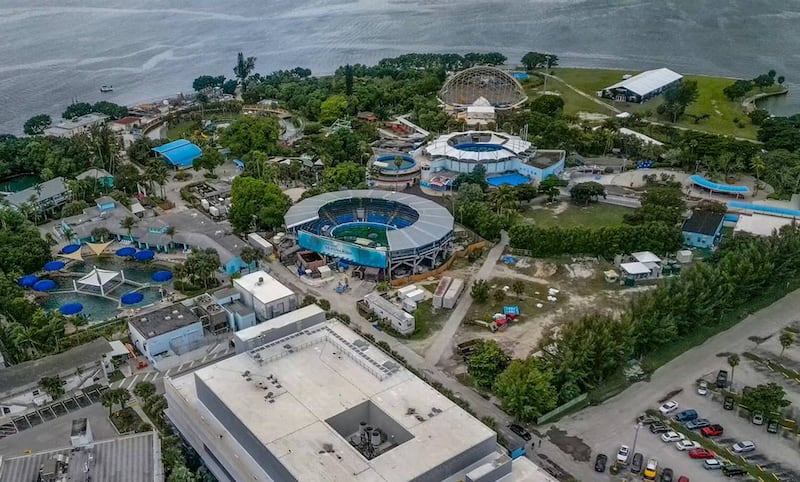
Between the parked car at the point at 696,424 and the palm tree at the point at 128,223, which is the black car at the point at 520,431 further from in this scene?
the palm tree at the point at 128,223

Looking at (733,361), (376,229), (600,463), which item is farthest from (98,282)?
Answer: (733,361)

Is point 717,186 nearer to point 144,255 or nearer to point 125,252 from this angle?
point 144,255

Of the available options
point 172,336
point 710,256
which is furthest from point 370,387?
point 710,256

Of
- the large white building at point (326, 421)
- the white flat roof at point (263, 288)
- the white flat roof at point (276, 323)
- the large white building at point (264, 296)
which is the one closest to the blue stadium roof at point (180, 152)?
the white flat roof at point (263, 288)

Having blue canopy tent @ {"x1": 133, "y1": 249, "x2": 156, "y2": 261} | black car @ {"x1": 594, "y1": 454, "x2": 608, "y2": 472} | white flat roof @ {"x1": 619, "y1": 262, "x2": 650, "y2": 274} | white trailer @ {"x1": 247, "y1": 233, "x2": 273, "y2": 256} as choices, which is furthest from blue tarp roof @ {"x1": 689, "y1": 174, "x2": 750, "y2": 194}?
blue canopy tent @ {"x1": 133, "y1": 249, "x2": 156, "y2": 261}

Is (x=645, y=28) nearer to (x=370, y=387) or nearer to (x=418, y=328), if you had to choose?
(x=418, y=328)

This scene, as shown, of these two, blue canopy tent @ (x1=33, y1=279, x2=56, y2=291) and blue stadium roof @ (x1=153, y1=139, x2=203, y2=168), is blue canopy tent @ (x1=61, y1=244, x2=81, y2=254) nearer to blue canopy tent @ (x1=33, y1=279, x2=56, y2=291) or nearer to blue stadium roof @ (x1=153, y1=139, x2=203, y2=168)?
blue canopy tent @ (x1=33, y1=279, x2=56, y2=291)
